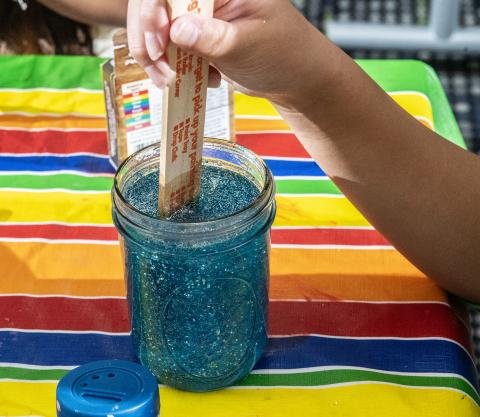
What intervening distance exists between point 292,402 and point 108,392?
0.77 ft

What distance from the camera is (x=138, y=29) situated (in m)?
0.74

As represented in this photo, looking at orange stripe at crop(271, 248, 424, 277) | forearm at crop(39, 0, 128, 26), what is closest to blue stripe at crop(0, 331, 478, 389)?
orange stripe at crop(271, 248, 424, 277)

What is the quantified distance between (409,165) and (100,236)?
35 cm

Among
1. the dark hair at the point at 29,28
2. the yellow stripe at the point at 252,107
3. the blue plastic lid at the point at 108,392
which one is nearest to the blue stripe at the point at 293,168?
the yellow stripe at the point at 252,107

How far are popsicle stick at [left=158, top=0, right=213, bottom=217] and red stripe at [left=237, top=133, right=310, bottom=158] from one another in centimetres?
38

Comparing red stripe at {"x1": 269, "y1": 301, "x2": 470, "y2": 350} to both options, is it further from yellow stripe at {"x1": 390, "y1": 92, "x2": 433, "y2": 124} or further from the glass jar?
yellow stripe at {"x1": 390, "y1": 92, "x2": 433, "y2": 124}

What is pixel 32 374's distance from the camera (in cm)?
84

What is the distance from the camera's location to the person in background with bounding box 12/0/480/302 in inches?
33.6

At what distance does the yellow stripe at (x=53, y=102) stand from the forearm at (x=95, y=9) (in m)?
0.32

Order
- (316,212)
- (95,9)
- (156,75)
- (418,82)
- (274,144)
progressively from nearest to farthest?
(156,75), (316,212), (274,144), (418,82), (95,9)

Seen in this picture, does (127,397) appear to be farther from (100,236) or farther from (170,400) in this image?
(100,236)

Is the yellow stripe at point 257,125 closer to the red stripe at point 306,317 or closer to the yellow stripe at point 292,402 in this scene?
the red stripe at point 306,317

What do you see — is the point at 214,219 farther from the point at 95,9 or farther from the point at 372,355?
the point at 95,9

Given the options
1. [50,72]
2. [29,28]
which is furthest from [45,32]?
[50,72]
